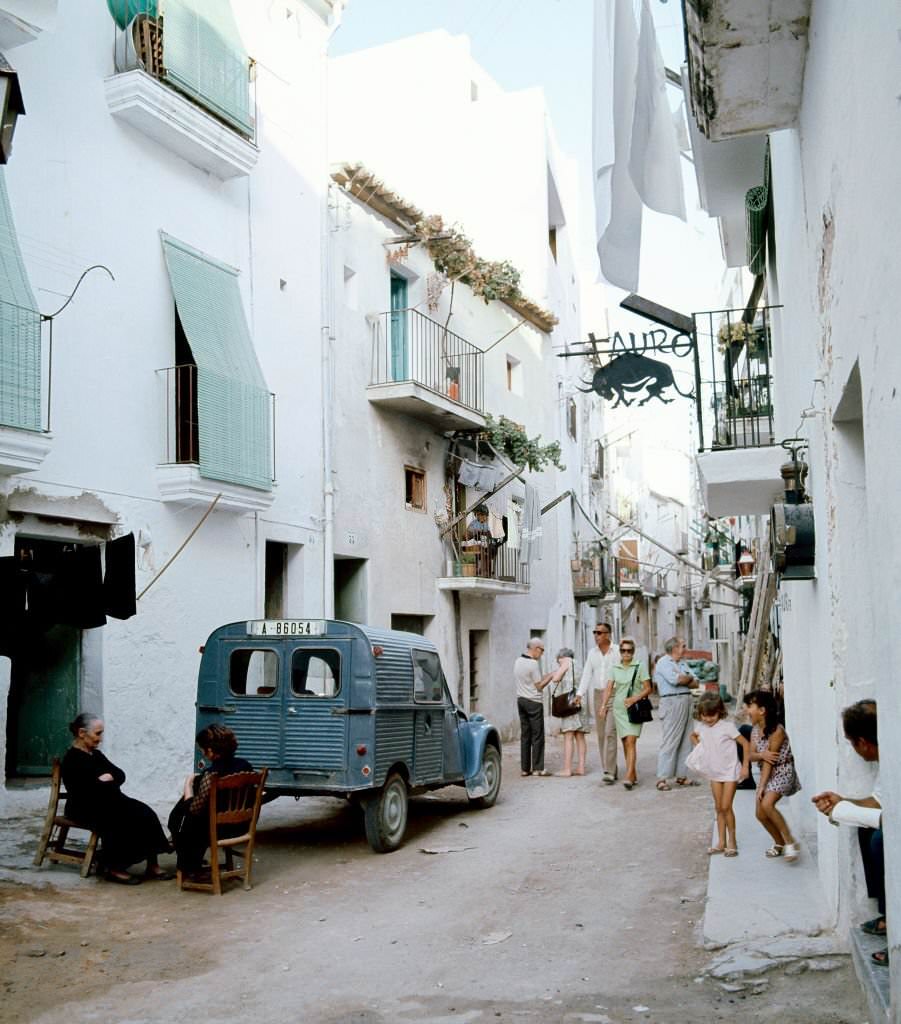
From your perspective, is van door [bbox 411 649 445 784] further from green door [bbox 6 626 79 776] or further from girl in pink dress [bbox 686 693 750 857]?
green door [bbox 6 626 79 776]

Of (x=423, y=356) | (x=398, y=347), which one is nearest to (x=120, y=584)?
(x=398, y=347)

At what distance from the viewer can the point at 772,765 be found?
8.17 metres

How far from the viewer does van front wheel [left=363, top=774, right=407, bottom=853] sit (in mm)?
9773

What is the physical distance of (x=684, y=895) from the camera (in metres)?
8.09

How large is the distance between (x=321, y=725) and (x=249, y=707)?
74 centimetres

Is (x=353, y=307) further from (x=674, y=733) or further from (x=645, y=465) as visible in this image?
(x=645, y=465)

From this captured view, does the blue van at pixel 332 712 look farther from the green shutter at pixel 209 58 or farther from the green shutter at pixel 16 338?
the green shutter at pixel 209 58

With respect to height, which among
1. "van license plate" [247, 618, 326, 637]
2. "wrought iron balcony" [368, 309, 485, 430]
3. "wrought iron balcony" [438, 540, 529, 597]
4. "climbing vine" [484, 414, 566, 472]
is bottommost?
"van license plate" [247, 618, 326, 637]

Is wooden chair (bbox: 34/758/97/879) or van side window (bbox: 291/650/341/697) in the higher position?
A: van side window (bbox: 291/650/341/697)

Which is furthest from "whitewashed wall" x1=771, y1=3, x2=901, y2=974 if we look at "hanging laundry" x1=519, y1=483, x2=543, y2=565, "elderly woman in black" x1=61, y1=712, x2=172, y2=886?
"hanging laundry" x1=519, y1=483, x2=543, y2=565

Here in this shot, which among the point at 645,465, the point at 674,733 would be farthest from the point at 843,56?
the point at 645,465

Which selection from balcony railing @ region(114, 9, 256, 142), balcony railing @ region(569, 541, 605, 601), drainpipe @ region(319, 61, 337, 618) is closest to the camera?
balcony railing @ region(114, 9, 256, 142)

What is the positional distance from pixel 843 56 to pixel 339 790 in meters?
6.90

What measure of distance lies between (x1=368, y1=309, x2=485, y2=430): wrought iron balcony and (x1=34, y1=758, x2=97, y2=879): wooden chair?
10231 millimetres
